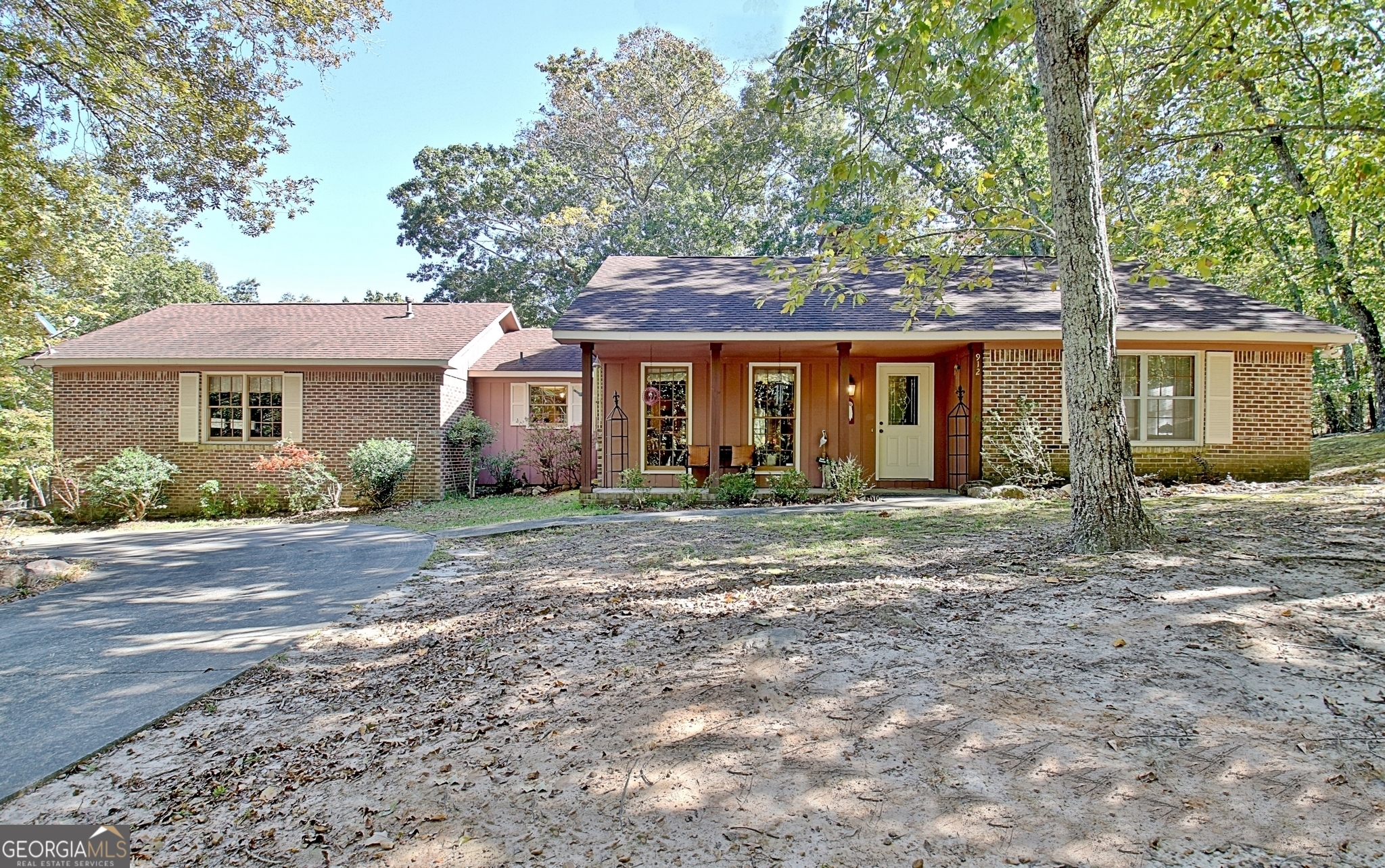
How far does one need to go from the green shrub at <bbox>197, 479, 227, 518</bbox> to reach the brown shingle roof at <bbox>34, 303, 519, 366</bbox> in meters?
2.33

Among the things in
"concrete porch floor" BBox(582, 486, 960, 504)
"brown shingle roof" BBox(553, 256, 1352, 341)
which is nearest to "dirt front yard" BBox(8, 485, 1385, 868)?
"concrete porch floor" BBox(582, 486, 960, 504)

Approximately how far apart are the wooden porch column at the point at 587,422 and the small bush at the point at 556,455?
2.77 metres

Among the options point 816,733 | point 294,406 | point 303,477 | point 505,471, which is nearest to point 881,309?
point 505,471

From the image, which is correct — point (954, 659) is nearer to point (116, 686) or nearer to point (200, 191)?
point (116, 686)

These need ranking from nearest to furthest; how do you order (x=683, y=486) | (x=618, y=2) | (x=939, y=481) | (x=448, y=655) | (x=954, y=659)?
1. (x=954, y=659)
2. (x=448, y=655)
3. (x=618, y=2)
4. (x=683, y=486)
5. (x=939, y=481)

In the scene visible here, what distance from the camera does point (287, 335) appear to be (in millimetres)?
13570

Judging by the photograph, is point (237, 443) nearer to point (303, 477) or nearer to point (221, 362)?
point (221, 362)

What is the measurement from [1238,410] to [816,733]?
37.5 feet

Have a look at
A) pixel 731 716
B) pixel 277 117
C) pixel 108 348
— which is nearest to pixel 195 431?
pixel 108 348

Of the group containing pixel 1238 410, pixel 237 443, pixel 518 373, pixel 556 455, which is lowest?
pixel 556 455

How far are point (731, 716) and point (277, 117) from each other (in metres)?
8.68

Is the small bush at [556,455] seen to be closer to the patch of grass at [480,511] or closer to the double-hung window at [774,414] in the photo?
the patch of grass at [480,511]

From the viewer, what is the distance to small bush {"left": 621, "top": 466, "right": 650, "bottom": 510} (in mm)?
10477

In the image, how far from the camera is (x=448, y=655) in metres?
3.98
